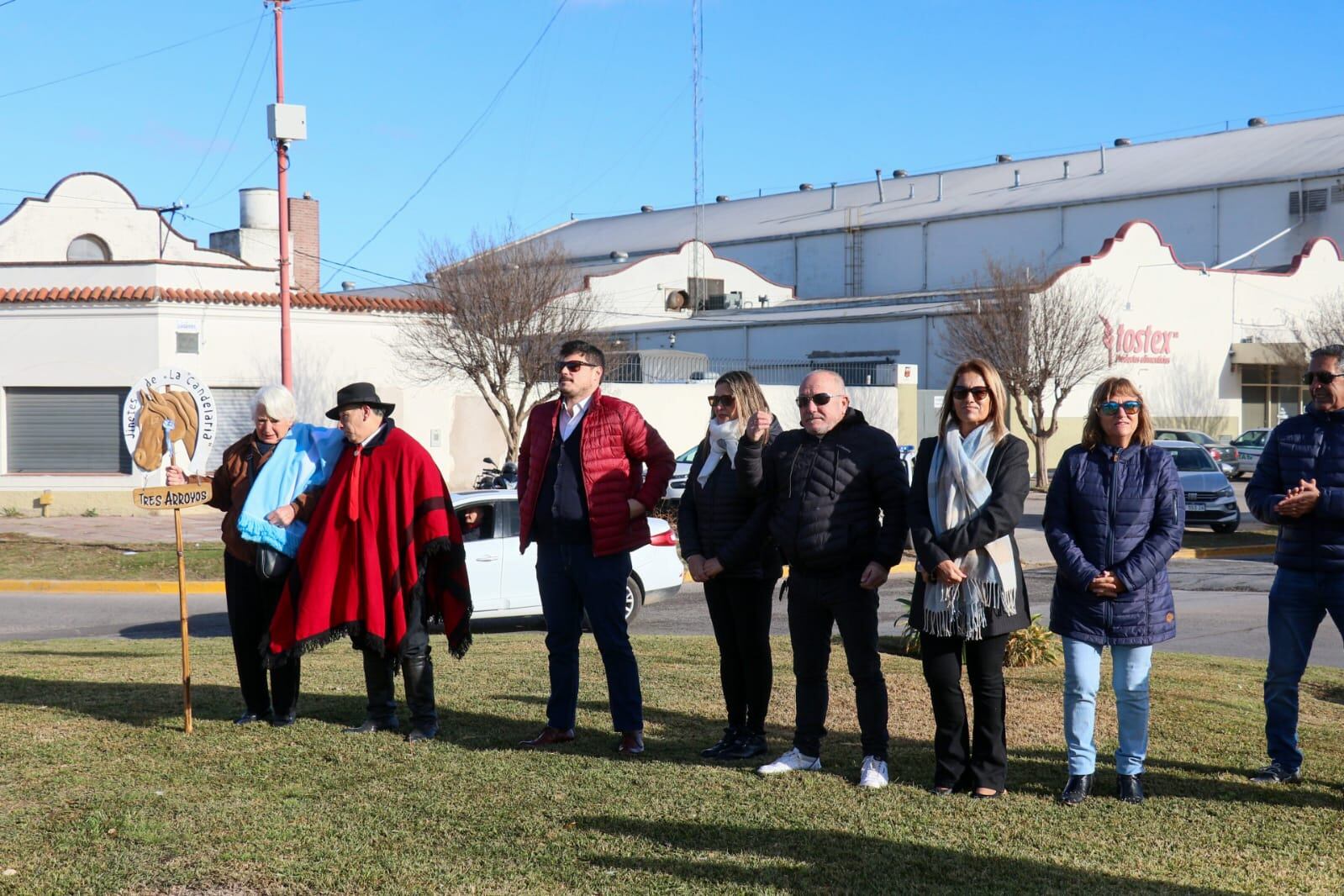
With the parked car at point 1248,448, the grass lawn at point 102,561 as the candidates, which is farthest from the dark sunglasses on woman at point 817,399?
the parked car at point 1248,448

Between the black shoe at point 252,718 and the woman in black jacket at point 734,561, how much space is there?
7.90ft

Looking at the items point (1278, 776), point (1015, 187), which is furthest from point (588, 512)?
point (1015, 187)

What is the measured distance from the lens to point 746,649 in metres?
6.57

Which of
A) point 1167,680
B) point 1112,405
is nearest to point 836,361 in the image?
point 1167,680

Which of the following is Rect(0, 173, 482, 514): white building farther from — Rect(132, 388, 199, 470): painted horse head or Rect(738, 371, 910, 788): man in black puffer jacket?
Rect(738, 371, 910, 788): man in black puffer jacket

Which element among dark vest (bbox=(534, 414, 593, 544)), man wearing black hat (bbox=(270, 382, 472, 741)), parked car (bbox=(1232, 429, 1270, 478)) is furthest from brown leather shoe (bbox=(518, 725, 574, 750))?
parked car (bbox=(1232, 429, 1270, 478))

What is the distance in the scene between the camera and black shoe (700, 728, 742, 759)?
21.2 feet

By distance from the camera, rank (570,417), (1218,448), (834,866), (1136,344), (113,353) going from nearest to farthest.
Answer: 1. (834,866)
2. (570,417)
3. (113,353)
4. (1218,448)
5. (1136,344)

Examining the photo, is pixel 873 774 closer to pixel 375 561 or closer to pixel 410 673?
pixel 410 673

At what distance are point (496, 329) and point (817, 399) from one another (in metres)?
22.5

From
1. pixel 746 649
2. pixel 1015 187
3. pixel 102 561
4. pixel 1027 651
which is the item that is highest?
pixel 1015 187

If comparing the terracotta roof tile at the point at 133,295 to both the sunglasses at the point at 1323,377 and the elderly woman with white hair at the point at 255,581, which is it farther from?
the sunglasses at the point at 1323,377

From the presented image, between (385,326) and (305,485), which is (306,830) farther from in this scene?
(385,326)

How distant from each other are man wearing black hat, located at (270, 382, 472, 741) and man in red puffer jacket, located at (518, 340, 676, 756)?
1.66 feet
